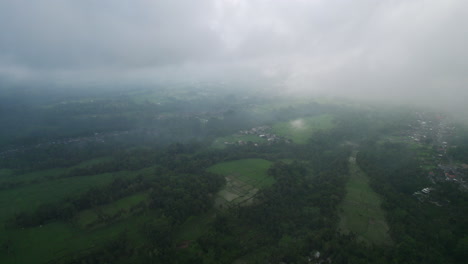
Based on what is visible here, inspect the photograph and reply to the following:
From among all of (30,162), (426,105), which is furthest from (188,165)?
(426,105)

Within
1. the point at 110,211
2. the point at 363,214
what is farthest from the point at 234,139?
the point at 363,214

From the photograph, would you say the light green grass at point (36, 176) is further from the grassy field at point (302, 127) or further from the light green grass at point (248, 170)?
the grassy field at point (302, 127)

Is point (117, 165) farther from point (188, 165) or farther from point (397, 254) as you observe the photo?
point (397, 254)

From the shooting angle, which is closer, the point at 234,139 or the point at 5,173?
the point at 5,173

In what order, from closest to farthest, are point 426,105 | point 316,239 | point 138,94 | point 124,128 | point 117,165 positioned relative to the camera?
point 316,239, point 117,165, point 124,128, point 426,105, point 138,94

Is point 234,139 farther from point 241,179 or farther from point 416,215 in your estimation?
point 416,215

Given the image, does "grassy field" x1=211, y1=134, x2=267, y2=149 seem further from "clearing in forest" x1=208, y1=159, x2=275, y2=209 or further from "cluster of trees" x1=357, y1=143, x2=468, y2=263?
"cluster of trees" x1=357, y1=143, x2=468, y2=263

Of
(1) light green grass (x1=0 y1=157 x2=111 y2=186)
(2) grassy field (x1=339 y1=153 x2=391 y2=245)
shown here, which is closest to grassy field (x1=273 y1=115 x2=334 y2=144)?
(2) grassy field (x1=339 y1=153 x2=391 y2=245)

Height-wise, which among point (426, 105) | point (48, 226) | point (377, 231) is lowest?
point (48, 226)
